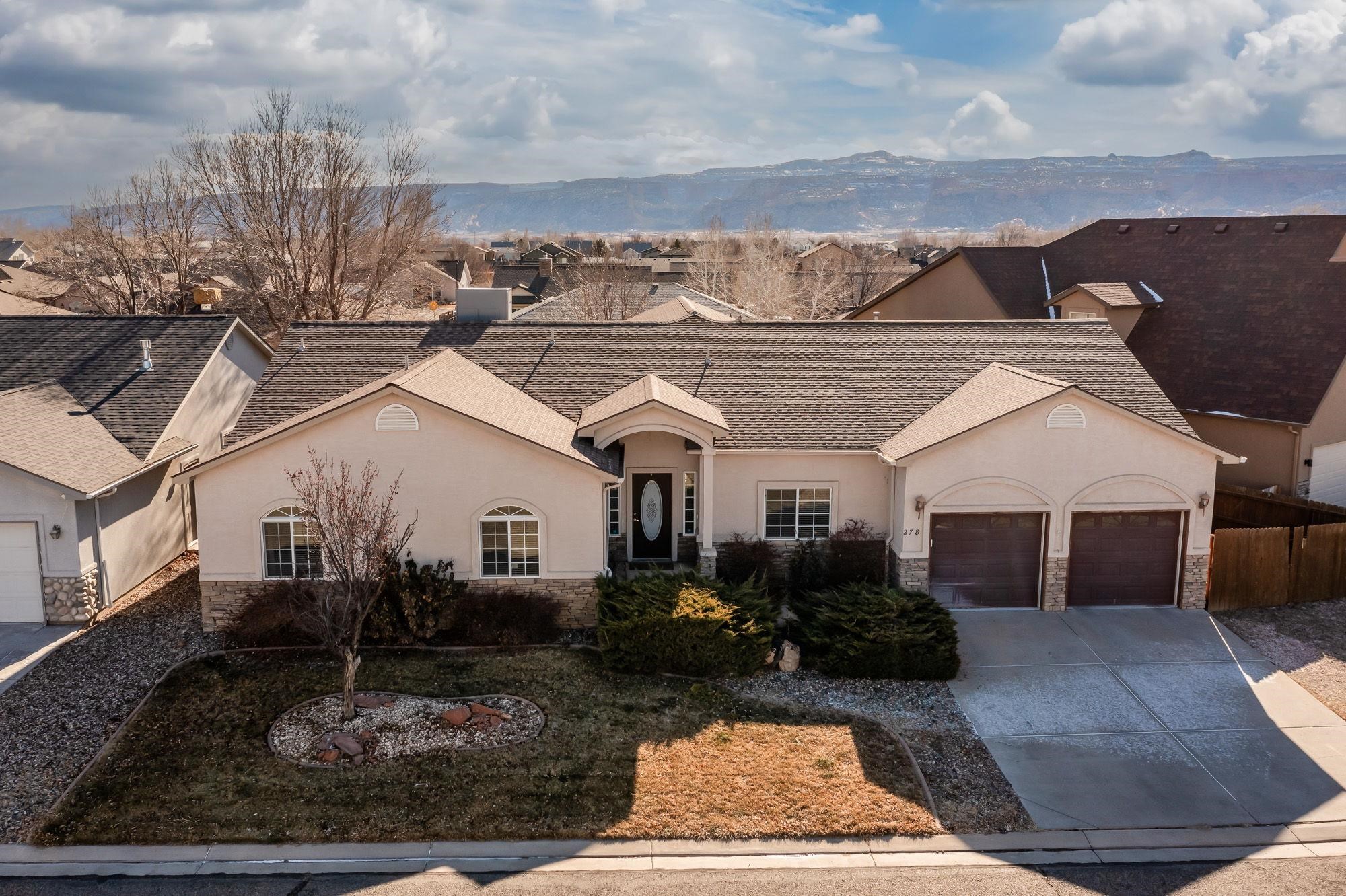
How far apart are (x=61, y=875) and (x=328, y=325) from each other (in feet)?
45.8

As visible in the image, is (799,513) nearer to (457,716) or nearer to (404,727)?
(457,716)

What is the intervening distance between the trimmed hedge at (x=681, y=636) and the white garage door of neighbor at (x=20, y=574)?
408 inches

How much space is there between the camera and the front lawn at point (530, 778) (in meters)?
11.3

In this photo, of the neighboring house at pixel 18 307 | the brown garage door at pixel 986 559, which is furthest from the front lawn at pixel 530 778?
the neighboring house at pixel 18 307

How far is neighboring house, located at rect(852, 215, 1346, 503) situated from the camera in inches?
937

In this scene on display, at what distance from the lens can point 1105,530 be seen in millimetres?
18391

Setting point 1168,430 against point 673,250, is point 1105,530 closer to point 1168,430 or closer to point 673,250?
point 1168,430

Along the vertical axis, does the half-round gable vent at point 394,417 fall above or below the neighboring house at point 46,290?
below

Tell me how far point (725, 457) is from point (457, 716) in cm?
766

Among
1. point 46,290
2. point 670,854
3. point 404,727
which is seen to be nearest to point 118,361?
point 404,727

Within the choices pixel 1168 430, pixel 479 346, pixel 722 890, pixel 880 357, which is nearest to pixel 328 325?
pixel 479 346

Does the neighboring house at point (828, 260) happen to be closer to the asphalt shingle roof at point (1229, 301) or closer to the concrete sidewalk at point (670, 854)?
the asphalt shingle roof at point (1229, 301)

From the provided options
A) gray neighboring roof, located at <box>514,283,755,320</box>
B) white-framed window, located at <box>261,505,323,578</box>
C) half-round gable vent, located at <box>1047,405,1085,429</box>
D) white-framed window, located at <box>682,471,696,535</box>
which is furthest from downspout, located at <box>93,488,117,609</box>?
gray neighboring roof, located at <box>514,283,755,320</box>

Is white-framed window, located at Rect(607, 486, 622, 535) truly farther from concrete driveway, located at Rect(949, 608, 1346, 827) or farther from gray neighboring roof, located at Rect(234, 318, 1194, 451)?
concrete driveway, located at Rect(949, 608, 1346, 827)
